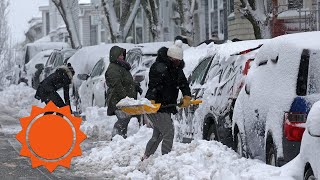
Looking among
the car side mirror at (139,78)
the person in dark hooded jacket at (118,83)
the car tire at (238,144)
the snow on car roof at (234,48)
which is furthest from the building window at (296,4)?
the car tire at (238,144)

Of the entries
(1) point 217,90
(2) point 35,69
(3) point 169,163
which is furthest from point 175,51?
(2) point 35,69

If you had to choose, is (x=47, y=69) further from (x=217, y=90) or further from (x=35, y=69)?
(x=217, y=90)

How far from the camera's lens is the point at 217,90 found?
11406 millimetres

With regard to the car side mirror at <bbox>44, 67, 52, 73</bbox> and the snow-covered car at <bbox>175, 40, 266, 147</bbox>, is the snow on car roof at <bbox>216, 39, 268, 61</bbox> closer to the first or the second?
the snow-covered car at <bbox>175, 40, 266, 147</bbox>

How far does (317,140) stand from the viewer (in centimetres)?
665

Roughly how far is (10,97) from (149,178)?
20.0 m

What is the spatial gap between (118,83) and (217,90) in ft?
8.22

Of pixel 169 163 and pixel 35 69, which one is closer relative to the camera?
pixel 169 163

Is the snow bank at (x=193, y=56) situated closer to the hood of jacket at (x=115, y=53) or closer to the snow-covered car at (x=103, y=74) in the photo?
the snow-covered car at (x=103, y=74)

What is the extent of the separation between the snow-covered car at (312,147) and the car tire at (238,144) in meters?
3.05

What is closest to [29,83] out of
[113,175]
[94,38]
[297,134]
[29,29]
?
[113,175]

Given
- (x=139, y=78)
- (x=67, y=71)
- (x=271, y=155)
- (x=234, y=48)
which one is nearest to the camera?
(x=271, y=155)

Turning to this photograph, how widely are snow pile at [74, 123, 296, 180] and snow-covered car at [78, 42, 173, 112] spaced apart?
4.66 meters

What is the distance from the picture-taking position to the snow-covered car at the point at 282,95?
7941mm
